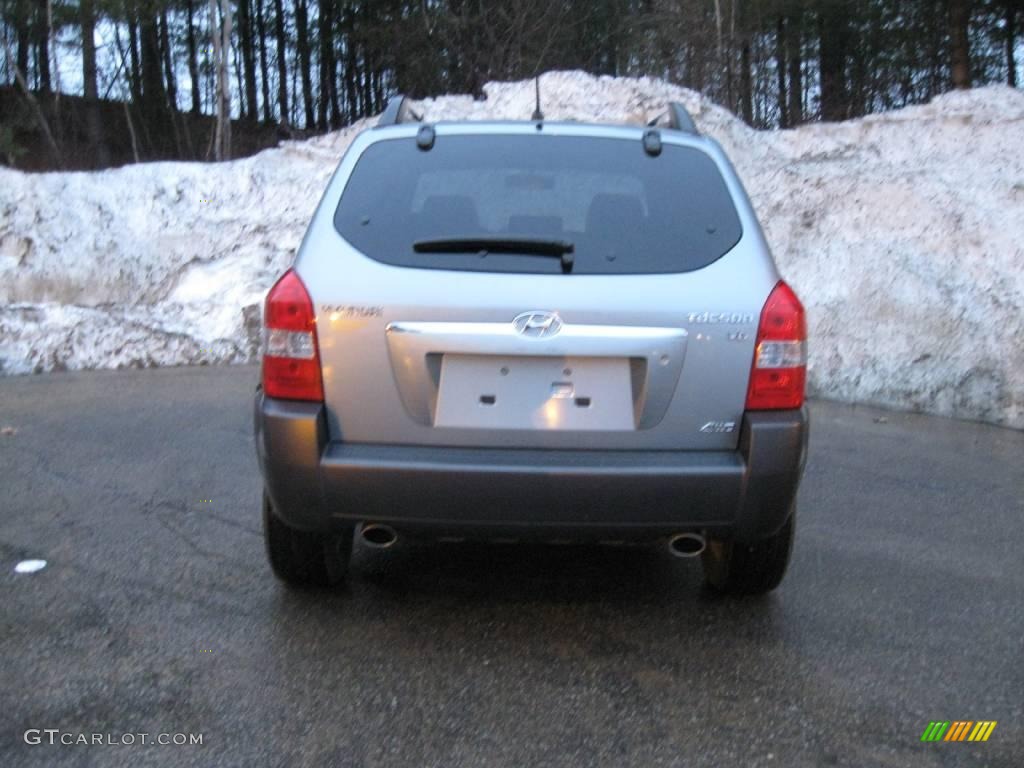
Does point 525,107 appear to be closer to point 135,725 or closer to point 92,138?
point 135,725

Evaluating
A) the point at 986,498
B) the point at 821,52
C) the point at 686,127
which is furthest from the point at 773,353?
the point at 821,52

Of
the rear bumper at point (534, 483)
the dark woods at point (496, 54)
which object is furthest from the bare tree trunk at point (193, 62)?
the rear bumper at point (534, 483)

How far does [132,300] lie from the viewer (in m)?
14.3

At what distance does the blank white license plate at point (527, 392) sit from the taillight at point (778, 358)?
44cm

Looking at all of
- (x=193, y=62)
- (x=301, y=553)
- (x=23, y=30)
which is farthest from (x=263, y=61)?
(x=301, y=553)

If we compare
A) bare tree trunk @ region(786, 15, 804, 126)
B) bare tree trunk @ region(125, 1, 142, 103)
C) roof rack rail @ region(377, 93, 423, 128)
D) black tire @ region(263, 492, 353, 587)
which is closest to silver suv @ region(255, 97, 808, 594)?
black tire @ region(263, 492, 353, 587)

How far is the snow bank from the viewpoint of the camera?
10078mm

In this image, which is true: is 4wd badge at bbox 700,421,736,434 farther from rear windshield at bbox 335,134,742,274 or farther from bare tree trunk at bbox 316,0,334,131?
bare tree trunk at bbox 316,0,334,131

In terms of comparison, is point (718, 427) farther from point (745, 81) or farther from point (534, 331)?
point (745, 81)

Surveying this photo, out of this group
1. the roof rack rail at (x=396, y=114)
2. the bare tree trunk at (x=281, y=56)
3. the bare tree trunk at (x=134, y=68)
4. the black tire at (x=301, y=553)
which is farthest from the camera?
the bare tree trunk at (x=281, y=56)

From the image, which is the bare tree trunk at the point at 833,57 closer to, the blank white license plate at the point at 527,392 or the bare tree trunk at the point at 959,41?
the bare tree trunk at the point at 959,41

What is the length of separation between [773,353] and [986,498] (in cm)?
341

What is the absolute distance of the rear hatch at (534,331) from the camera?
387cm

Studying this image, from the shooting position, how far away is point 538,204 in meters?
4.28
